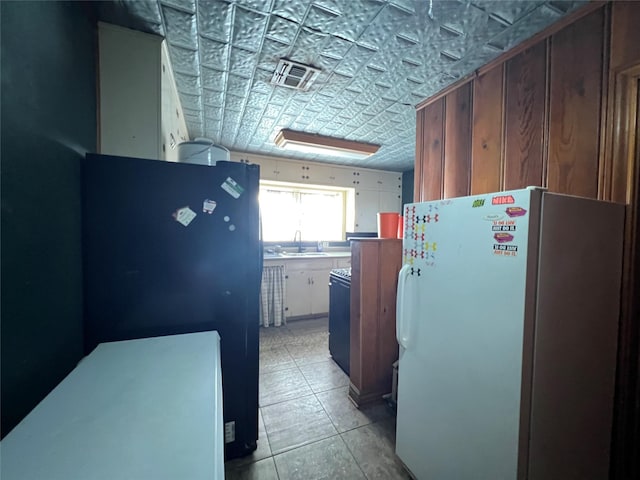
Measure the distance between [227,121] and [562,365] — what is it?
10.1ft

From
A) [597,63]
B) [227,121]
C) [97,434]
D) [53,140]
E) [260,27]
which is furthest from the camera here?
[227,121]

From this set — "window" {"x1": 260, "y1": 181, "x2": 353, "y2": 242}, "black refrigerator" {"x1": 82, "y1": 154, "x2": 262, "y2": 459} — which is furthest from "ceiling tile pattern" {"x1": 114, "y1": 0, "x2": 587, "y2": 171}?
"window" {"x1": 260, "y1": 181, "x2": 353, "y2": 242}

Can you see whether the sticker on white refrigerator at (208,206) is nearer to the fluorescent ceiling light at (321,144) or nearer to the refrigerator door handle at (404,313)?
the refrigerator door handle at (404,313)

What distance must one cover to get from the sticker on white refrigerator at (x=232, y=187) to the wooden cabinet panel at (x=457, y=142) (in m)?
1.58

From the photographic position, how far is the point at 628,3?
1.14m

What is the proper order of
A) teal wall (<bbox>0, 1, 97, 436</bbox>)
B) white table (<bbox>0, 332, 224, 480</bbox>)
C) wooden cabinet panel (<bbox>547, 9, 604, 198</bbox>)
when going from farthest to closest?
wooden cabinet panel (<bbox>547, 9, 604, 198</bbox>)
teal wall (<bbox>0, 1, 97, 436</bbox>)
white table (<bbox>0, 332, 224, 480</bbox>)

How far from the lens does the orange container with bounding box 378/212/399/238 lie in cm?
211

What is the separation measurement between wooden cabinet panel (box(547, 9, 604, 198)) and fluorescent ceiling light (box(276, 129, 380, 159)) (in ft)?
6.67

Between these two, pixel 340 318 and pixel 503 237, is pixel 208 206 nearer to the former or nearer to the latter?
pixel 503 237

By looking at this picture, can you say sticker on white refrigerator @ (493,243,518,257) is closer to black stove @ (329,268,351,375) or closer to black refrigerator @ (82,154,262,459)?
black refrigerator @ (82,154,262,459)

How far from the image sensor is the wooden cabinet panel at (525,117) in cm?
146

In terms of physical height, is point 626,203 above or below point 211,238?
above

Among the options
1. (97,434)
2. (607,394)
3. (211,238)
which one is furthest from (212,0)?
(607,394)

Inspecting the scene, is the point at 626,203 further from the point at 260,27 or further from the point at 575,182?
the point at 260,27
